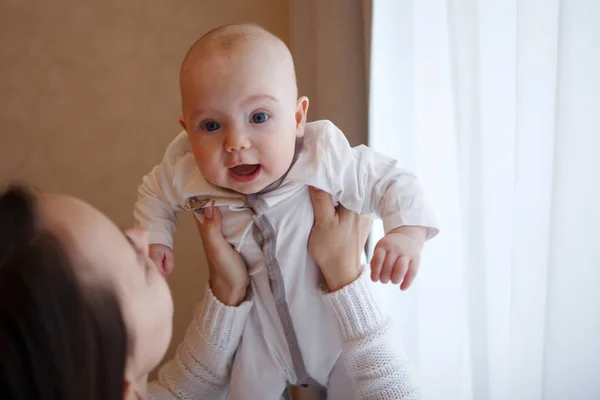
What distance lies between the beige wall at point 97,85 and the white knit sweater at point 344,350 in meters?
0.81

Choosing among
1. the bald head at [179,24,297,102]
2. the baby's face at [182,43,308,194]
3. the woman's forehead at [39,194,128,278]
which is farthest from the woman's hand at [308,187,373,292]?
the woman's forehead at [39,194,128,278]

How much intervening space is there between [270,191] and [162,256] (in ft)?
0.76

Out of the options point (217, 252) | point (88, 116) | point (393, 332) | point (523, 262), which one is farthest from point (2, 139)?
point (523, 262)

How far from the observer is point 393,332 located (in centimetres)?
95

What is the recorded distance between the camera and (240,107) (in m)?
0.85

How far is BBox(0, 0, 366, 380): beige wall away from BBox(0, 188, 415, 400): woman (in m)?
1.05

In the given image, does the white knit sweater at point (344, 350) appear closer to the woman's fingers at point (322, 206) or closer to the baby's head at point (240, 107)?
the woman's fingers at point (322, 206)

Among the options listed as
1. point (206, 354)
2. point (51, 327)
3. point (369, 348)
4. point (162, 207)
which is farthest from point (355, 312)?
point (51, 327)

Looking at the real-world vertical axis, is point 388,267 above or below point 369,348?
above

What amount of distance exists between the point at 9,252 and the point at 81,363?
0.45 feet

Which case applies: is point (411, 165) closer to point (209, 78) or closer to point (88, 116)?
point (209, 78)

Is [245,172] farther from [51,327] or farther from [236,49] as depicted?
[51,327]

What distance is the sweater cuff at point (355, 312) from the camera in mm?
915

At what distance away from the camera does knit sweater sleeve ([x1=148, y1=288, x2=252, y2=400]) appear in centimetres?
99
